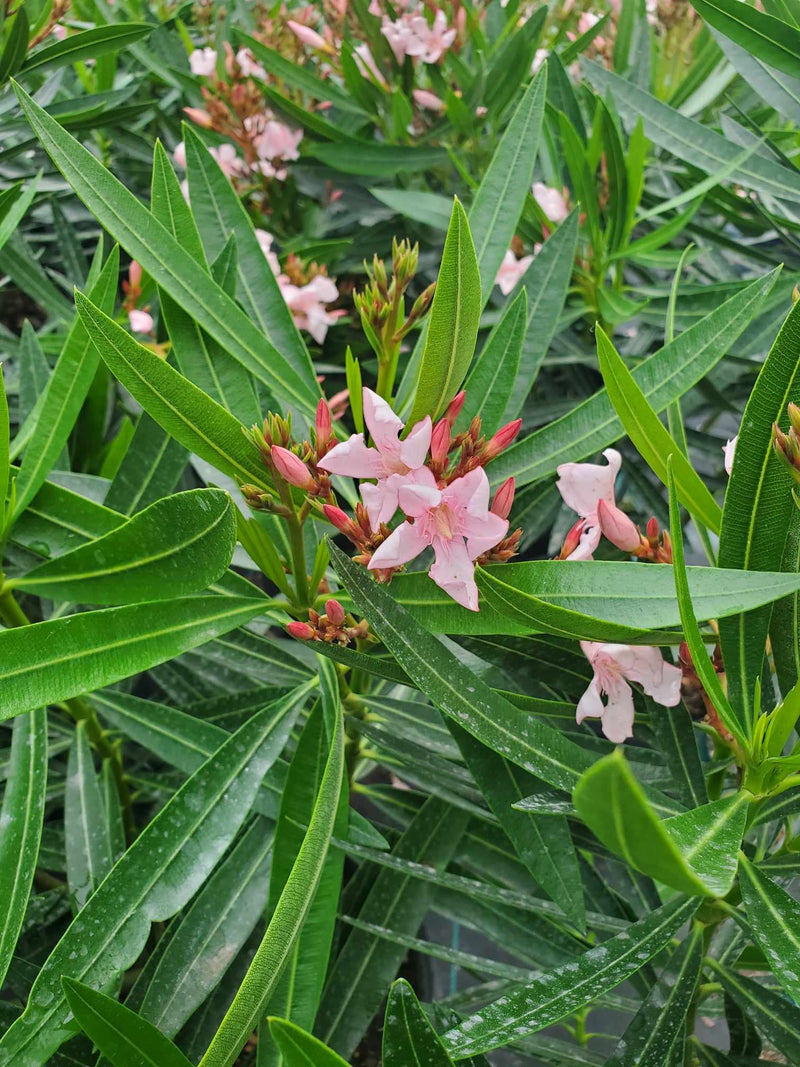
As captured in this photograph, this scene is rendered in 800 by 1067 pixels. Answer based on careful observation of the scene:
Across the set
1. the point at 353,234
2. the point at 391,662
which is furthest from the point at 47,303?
the point at 391,662

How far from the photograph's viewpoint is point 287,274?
1292mm

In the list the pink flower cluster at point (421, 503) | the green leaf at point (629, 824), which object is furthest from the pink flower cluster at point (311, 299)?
the green leaf at point (629, 824)

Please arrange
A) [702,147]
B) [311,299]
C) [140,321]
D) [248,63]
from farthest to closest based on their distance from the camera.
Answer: [248,63] → [311,299] → [140,321] → [702,147]

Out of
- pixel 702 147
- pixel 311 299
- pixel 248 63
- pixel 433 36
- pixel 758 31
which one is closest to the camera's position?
pixel 758 31

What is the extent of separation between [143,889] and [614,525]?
40cm

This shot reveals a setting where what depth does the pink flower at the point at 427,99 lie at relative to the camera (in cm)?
144

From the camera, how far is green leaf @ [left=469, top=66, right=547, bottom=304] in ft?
2.38

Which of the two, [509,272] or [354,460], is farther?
[509,272]

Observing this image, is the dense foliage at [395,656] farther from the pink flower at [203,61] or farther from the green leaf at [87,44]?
the pink flower at [203,61]

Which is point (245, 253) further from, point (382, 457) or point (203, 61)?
point (203, 61)

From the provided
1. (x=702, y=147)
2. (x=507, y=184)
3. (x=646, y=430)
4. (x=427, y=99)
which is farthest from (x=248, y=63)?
(x=646, y=430)

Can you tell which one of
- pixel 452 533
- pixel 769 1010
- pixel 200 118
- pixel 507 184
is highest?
pixel 200 118

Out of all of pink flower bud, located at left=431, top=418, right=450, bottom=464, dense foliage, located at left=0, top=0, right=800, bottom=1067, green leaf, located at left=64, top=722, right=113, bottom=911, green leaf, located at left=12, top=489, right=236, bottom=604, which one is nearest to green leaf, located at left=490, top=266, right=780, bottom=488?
dense foliage, located at left=0, top=0, right=800, bottom=1067

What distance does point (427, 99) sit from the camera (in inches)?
57.0
